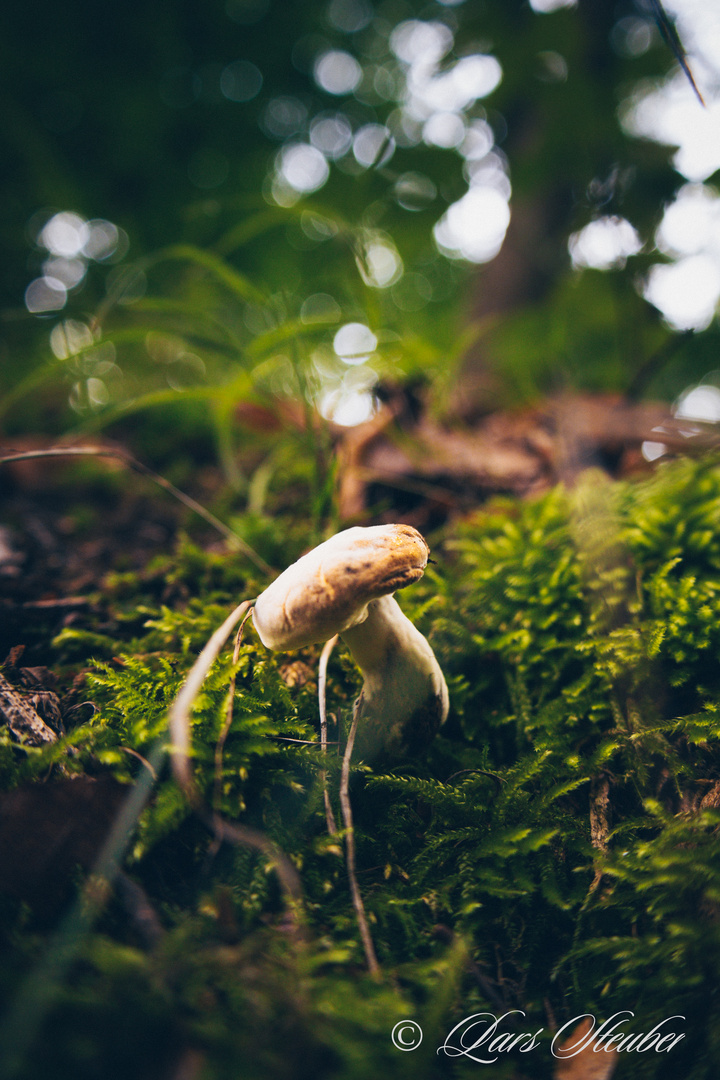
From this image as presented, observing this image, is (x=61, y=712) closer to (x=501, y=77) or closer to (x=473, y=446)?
(x=473, y=446)

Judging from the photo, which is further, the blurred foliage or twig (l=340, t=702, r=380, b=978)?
the blurred foliage

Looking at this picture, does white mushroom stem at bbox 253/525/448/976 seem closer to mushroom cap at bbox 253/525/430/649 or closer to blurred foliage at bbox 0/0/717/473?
mushroom cap at bbox 253/525/430/649

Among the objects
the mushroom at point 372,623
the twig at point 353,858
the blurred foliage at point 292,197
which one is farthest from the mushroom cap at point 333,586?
the blurred foliage at point 292,197

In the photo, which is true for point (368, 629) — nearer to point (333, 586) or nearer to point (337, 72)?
point (333, 586)

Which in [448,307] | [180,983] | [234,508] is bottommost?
[180,983]

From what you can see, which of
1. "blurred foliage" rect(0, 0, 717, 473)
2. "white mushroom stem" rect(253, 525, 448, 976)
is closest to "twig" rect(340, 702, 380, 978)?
"white mushroom stem" rect(253, 525, 448, 976)

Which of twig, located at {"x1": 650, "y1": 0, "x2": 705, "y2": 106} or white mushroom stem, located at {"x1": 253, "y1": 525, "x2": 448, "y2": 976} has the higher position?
twig, located at {"x1": 650, "y1": 0, "x2": 705, "y2": 106}

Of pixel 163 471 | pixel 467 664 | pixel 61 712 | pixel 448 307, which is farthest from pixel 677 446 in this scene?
pixel 448 307
